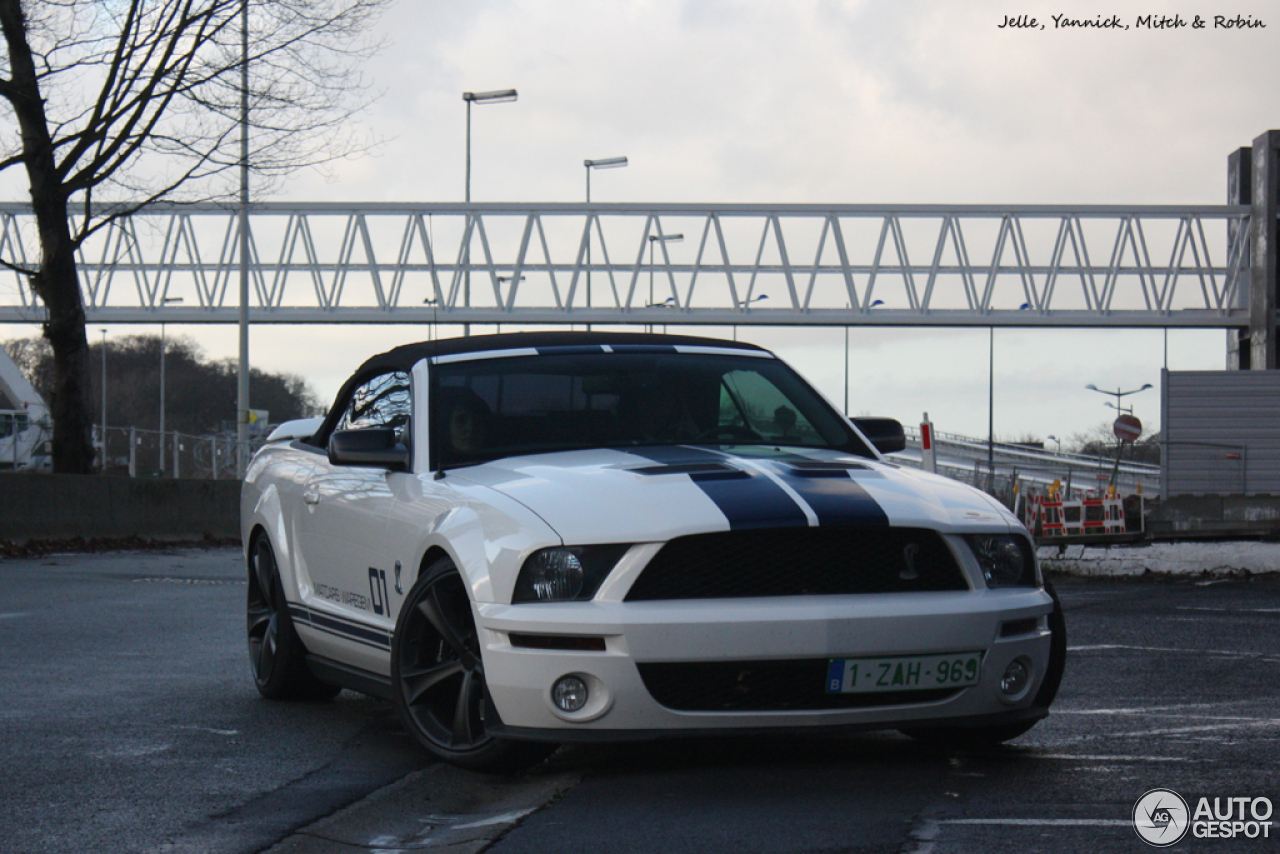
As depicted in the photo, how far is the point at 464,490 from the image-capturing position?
569 cm

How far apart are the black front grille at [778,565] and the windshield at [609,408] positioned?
116 centimetres

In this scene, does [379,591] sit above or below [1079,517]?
above

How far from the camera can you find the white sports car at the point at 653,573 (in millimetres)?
5039

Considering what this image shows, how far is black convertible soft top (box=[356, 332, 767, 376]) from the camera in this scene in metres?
6.64

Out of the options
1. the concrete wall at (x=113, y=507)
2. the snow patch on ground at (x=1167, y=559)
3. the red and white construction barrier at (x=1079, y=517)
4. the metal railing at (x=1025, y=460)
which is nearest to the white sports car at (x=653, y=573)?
the snow patch on ground at (x=1167, y=559)

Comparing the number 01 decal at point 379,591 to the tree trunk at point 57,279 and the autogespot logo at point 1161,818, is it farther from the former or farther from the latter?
the tree trunk at point 57,279

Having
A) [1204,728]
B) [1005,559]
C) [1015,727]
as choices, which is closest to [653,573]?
[1005,559]

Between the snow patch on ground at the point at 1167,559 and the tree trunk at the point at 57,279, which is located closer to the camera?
the snow patch on ground at the point at 1167,559

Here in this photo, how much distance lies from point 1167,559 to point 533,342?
1646 centimetres

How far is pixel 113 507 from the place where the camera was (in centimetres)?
2058

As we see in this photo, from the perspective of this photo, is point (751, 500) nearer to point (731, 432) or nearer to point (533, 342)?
point (731, 432)

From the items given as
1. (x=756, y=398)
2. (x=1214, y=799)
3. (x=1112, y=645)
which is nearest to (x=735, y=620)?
(x=1214, y=799)

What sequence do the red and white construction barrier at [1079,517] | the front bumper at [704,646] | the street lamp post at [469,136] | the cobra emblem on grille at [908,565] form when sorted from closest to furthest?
the front bumper at [704,646] → the cobra emblem on grille at [908,565] → the red and white construction barrier at [1079,517] → the street lamp post at [469,136]
